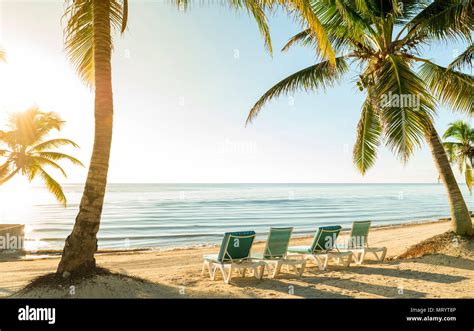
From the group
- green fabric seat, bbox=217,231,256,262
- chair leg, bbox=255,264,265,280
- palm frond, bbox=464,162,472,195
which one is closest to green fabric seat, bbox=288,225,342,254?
chair leg, bbox=255,264,265,280

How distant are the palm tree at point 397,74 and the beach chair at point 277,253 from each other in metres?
3.17

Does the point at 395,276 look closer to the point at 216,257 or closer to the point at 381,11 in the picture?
the point at 216,257

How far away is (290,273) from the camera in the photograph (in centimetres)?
963

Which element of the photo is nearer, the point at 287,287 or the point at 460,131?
the point at 287,287

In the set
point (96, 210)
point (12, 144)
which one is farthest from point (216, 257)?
point (12, 144)

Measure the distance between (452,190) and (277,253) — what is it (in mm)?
5378

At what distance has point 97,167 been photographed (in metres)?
7.60

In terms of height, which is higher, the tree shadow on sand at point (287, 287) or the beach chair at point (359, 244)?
the beach chair at point (359, 244)

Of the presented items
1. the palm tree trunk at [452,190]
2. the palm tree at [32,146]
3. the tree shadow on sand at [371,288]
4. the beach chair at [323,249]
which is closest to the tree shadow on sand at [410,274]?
the beach chair at [323,249]

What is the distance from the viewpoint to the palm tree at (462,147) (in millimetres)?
30766

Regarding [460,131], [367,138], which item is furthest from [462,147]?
[367,138]

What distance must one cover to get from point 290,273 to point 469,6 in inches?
283

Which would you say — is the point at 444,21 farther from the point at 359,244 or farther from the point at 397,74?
the point at 359,244

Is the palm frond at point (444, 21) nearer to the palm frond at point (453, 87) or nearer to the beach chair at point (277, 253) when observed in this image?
the palm frond at point (453, 87)
